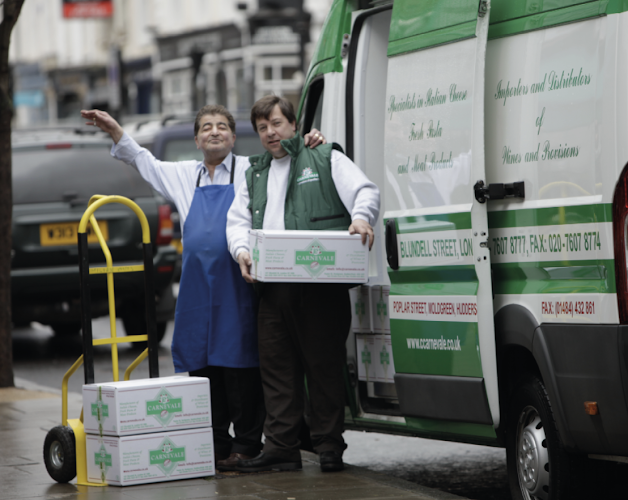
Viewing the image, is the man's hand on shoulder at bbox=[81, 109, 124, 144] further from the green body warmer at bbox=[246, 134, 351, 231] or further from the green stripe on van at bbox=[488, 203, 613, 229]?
the green stripe on van at bbox=[488, 203, 613, 229]

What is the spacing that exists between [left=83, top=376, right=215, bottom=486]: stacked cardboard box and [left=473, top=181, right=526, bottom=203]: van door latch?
68.7 inches

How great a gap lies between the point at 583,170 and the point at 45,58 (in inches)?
2281

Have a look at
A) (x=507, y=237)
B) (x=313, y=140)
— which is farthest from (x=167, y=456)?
(x=507, y=237)

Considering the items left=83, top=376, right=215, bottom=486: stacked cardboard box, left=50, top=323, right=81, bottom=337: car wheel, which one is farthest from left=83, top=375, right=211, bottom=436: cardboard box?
left=50, top=323, right=81, bottom=337: car wheel

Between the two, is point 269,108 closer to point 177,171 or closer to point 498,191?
point 177,171

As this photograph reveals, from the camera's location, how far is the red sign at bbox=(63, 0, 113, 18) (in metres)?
36.2

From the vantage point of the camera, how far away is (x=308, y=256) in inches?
222

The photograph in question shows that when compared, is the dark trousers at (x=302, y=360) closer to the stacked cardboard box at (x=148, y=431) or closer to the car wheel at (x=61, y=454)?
the stacked cardboard box at (x=148, y=431)

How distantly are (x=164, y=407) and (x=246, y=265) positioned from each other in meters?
0.77

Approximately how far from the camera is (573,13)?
15.1 ft

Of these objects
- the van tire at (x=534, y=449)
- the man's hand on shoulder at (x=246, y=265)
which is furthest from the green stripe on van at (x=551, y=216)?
the man's hand on shoulder at (x=246, y=265)

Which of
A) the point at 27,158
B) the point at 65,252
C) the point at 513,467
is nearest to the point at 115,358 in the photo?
the point at 513,467

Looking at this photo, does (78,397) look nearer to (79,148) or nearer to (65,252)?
(65,252)

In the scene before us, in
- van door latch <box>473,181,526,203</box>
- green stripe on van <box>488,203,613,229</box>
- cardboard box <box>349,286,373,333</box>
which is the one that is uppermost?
van door latch <box>473,181,526,203</box>
